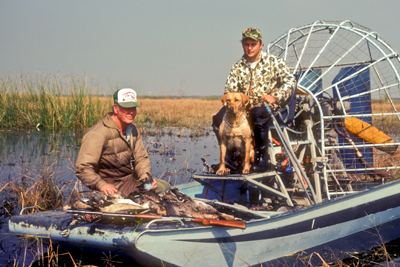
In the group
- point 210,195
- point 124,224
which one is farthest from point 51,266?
point 210,195

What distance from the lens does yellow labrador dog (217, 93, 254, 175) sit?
5.21 meters

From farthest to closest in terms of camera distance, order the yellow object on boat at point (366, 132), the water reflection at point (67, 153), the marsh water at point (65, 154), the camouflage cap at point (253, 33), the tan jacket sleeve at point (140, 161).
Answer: the water reflection at point (67, 153) < the marsh water at point (65, 154) < the yellow object on boat at point (366, 132) < the camouflage cap at point (253, 33) < the tan jacket sleeve at point (140, 161)

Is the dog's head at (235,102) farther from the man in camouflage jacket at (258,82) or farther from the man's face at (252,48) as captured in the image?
the man's face at (252,48)

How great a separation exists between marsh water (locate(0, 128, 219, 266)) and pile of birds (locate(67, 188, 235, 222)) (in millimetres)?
1793

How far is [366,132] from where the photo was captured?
5.81 m

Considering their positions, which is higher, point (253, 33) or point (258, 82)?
point (253, 33)

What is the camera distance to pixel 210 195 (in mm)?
6051

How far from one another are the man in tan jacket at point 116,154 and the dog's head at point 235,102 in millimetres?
1364

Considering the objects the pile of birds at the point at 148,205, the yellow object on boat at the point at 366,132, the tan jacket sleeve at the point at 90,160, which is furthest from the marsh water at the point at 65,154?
the yellow object on boat at the point at 366,132

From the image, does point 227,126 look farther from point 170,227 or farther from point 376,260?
point 376,260

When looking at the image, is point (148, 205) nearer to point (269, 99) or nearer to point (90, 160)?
point (90, 160)

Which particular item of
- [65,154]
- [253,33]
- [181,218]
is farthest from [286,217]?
[65,154]

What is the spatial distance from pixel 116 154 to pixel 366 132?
12.6ft

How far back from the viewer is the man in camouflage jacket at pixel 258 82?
202 inches
